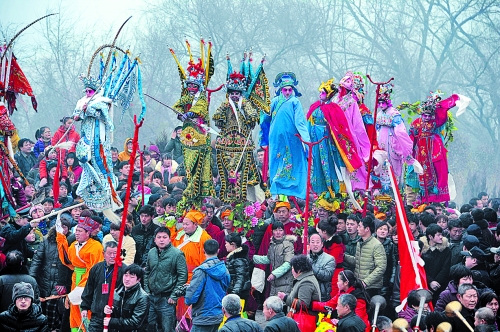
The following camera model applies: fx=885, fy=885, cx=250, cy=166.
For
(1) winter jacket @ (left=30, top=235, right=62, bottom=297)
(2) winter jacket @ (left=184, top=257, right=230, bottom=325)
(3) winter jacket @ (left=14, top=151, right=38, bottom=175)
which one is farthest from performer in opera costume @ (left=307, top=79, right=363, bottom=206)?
(3) winter jacket @ (left=14, top=151, right=38, bottom=175)

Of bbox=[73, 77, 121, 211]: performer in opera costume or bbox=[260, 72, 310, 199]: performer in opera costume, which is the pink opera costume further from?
bbox=[73, 77, 121, 211]: performer in opera costume

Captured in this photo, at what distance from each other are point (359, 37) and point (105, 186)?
86.0 ft

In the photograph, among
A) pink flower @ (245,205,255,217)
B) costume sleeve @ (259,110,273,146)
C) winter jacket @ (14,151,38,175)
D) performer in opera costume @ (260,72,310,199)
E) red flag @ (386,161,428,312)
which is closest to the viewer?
red flag @ (386,161,428,312)

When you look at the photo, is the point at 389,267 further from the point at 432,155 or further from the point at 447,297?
the point at 432,155

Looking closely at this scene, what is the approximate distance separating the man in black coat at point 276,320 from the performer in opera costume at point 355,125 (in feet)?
16.7

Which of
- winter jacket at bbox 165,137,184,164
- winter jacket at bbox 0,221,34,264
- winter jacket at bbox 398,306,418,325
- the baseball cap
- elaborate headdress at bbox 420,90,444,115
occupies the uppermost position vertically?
elaborate headdress at bbox 420,90,444,115

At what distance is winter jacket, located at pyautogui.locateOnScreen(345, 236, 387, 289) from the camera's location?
10.6 m

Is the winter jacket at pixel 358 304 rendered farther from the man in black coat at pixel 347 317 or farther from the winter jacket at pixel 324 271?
the man in black coat at pixel 347 317

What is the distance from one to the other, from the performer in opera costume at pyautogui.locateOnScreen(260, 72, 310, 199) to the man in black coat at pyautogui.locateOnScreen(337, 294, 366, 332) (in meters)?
4.28

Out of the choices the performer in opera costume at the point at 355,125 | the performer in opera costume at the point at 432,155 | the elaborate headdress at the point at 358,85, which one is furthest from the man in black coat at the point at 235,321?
the performer in opera costume at the point at 432,155

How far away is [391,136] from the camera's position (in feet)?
47.8

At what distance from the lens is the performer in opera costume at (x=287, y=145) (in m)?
12.8

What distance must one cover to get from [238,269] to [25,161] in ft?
24.0

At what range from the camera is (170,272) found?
1072 cm
